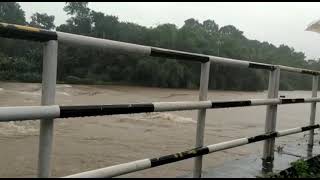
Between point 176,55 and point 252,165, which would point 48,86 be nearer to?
point 176,55

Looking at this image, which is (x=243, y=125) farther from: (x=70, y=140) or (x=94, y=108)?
(x=94, y=108)

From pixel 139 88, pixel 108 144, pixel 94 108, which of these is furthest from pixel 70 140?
pixel 139 88

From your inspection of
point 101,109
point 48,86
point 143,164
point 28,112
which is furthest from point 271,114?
point 28,112

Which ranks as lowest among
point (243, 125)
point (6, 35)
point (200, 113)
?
point (243, 125)

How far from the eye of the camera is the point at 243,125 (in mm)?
14781

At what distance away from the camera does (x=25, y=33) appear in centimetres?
219

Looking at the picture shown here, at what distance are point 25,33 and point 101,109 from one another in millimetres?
576

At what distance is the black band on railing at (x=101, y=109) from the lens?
2386mm

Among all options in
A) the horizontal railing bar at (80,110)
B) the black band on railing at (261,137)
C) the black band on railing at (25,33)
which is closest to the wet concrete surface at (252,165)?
the black band on railing at (261,137)

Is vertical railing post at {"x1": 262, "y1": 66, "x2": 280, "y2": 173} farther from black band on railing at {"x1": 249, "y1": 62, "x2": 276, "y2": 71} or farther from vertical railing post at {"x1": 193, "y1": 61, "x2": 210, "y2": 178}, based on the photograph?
vertical railing post at {"x1": 193, "y1": 61, "x2": 210, "y2": 178}

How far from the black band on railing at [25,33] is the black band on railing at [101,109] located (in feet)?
1.11

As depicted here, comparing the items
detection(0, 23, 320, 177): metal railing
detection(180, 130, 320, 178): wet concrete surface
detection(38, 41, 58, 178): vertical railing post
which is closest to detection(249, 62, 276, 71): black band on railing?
detection(0, 23, 320, 177): metal railing

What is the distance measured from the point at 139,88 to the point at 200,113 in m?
26.7

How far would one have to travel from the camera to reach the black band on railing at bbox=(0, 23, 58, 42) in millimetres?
2115
